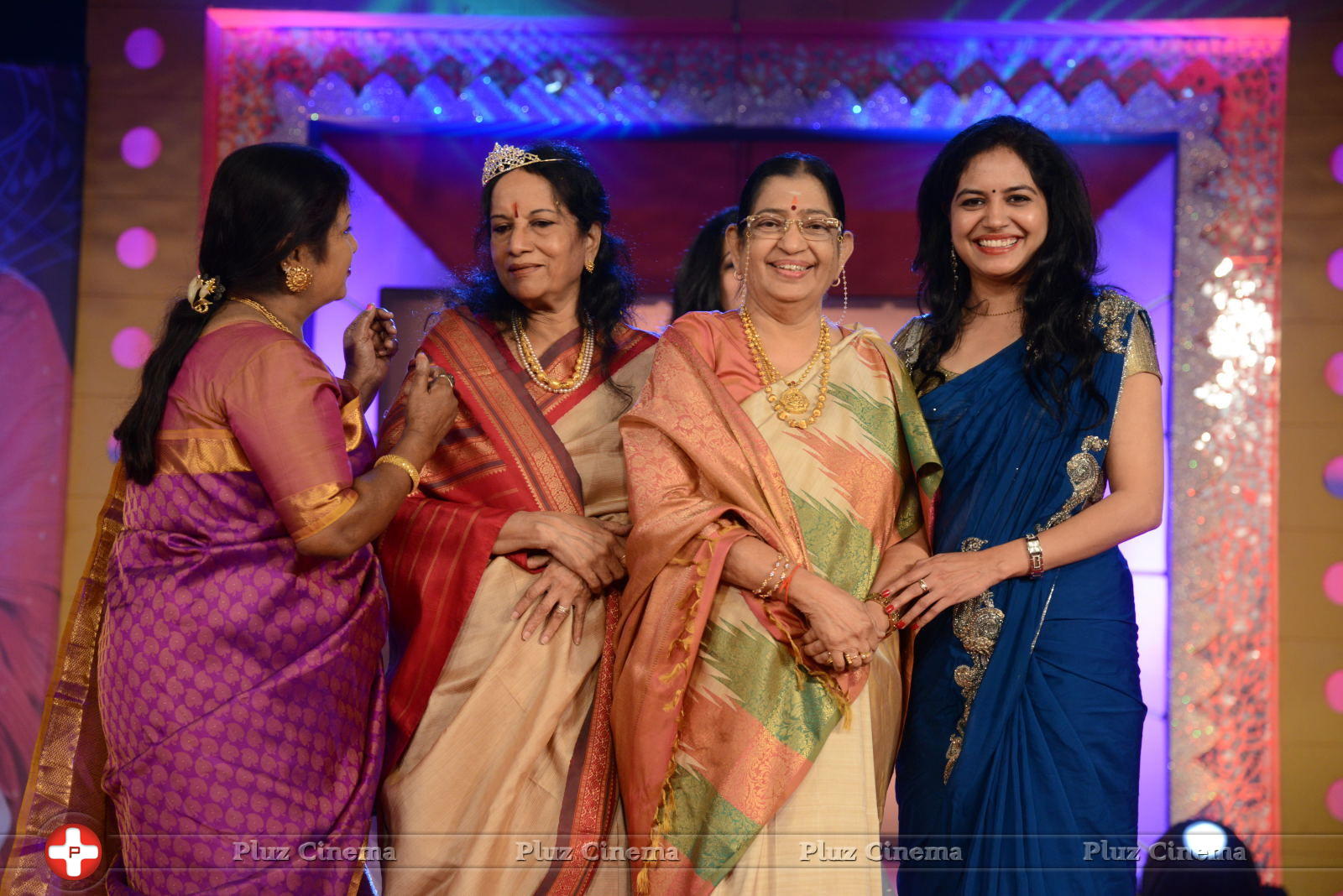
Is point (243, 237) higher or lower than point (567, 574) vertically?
higher

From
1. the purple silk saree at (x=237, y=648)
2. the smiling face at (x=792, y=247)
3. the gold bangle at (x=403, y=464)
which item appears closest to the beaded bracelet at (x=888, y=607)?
the smiling face at (x=792, y=247)

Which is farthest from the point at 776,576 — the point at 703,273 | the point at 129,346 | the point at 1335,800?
the point at 129,346

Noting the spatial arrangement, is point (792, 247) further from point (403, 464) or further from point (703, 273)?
point (703, 273)

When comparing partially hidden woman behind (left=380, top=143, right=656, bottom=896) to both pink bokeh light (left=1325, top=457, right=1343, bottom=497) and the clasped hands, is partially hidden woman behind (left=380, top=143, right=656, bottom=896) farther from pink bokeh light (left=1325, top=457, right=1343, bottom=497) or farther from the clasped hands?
pink bokeh light (left=1325, top=457, right=1343, bottom=497)

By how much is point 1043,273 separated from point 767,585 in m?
0.99

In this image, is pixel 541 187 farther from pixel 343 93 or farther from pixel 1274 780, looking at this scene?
pixel 1274 780

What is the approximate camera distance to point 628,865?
91.7 inches

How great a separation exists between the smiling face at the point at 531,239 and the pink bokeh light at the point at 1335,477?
3276 mm

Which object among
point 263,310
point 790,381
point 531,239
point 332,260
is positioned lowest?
point 790,381

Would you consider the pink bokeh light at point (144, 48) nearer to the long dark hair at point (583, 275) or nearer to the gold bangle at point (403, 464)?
the long dark hair at point (583, 275)

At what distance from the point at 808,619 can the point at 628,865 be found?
0.63 m

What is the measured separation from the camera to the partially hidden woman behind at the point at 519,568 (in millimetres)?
2338

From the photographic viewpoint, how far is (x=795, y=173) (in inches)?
96.7

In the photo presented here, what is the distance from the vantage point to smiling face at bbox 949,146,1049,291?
2543mm
